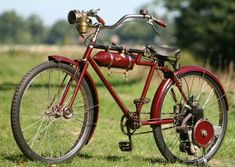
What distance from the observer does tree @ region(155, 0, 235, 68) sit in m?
51.1

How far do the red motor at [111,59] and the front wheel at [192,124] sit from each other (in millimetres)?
554

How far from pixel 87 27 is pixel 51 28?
6999 inches

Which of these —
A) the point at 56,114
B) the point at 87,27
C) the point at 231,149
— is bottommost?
the point at 231,149

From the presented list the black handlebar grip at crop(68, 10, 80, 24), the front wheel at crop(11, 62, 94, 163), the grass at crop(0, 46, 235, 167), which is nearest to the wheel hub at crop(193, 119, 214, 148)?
the grass at crop(0, 46, 235, 167)

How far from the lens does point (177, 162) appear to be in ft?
20.5

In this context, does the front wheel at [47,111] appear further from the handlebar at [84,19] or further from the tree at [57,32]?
the tree at [57,32]

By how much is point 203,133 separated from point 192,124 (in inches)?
5.9

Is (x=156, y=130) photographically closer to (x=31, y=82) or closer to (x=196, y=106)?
(x=196, y=106)

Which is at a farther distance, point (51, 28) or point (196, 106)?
point (51, 28)

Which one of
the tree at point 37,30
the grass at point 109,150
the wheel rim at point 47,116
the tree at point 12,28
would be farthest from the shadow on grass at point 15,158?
the tree at point 37,30

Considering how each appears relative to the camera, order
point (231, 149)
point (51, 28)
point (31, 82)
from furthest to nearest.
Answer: point (51, 28) < point (231, 149) < point (31, 82)

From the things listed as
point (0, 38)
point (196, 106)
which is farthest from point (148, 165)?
point (0, 38)

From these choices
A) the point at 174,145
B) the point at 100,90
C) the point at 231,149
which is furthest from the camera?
the point at 100,90

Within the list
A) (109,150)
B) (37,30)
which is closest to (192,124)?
(109,150)
